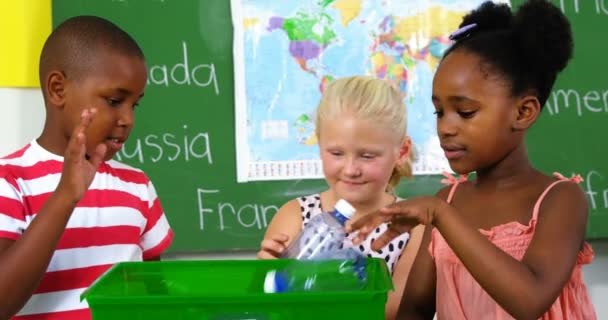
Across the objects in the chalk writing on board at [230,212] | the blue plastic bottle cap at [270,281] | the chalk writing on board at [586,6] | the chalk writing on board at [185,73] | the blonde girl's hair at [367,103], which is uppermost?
the chalk writing on board at [586,6]

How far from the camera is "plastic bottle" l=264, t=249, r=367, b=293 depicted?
32.9 inches

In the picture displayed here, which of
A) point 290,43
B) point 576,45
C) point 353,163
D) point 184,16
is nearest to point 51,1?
point 184,16

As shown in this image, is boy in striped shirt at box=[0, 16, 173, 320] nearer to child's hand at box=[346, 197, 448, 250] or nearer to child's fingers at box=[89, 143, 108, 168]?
child's fingers at box=[89, 143, 108, 168]

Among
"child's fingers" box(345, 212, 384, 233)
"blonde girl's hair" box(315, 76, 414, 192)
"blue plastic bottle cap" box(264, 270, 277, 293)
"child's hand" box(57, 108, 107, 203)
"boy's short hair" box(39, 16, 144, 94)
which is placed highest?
"boy's short hair" box(39, 16, 144, 94)

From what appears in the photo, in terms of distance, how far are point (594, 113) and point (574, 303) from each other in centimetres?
118

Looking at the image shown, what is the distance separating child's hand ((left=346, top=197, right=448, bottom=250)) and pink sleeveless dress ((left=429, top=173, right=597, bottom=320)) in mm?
258

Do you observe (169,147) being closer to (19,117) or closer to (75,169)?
(19,117)

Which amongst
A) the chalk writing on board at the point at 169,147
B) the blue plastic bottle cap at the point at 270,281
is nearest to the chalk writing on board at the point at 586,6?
the chalk writing on board at the point at 169,147

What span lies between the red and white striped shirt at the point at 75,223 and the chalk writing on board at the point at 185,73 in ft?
2.44

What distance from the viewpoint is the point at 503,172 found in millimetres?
1137

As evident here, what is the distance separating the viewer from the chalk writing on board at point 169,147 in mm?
2037

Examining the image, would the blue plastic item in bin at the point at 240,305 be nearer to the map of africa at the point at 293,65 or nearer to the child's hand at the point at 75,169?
the child's hand at the point at 75,169

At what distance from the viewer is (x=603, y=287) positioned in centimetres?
219

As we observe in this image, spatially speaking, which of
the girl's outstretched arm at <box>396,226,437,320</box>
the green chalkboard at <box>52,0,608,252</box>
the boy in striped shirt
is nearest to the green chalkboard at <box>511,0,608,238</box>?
the green chalkboard at <box>52,0,608,252</box>
